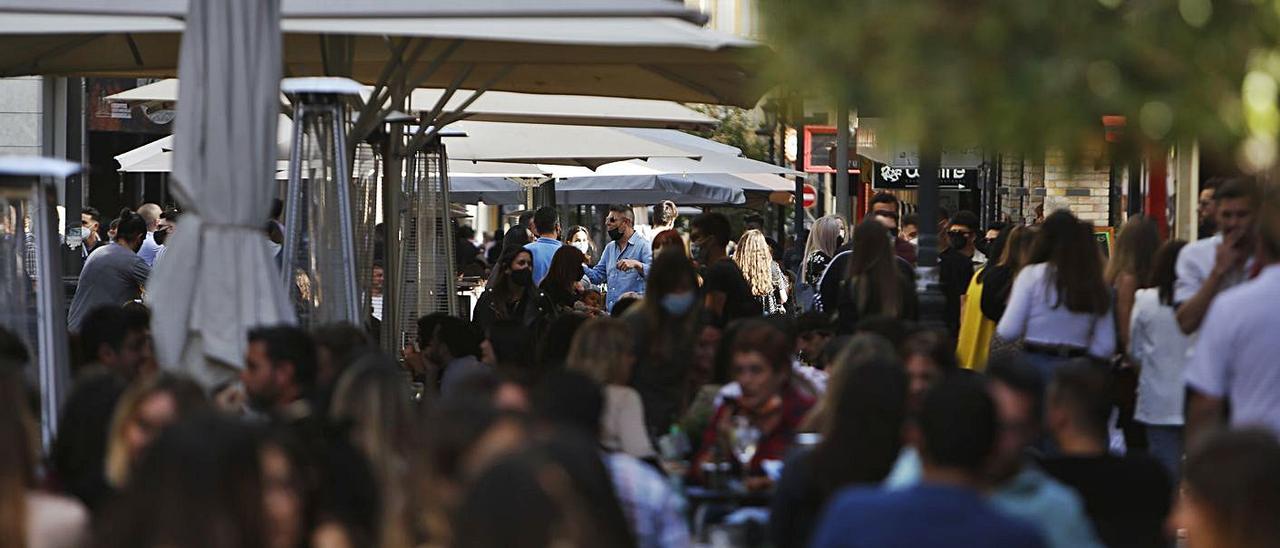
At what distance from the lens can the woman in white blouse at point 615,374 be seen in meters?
8.24

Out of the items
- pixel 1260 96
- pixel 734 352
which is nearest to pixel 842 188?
pixel 734 352

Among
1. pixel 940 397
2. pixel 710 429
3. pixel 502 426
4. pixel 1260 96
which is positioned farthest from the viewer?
pixel 710 429

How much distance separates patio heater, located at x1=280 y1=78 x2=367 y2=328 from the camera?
984cm

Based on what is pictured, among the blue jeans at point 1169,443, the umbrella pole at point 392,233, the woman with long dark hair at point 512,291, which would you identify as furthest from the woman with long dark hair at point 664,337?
the woman with long dark hair at point 512,291

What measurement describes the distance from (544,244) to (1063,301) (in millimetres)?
8158

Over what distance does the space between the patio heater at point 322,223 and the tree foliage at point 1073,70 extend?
5.42 metres

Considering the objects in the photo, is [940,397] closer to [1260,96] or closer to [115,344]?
[1260,96]

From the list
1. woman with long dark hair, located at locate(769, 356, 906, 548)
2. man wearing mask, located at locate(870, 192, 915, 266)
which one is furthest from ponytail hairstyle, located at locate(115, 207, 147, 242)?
woman with long dark hair, located at locate(769, 356, 906, 548)

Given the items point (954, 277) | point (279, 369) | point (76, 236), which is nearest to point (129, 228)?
point (954, 277)

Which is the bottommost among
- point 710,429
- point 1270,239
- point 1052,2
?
point 710,429

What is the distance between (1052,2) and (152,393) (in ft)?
9.87

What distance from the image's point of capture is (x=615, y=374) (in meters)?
8.57

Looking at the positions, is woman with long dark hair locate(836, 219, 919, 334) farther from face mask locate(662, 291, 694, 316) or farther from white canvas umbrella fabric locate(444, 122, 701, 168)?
white canvas umbrella fabric locate(444, 122, 701, 168)

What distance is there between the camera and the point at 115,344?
8.70 meters
